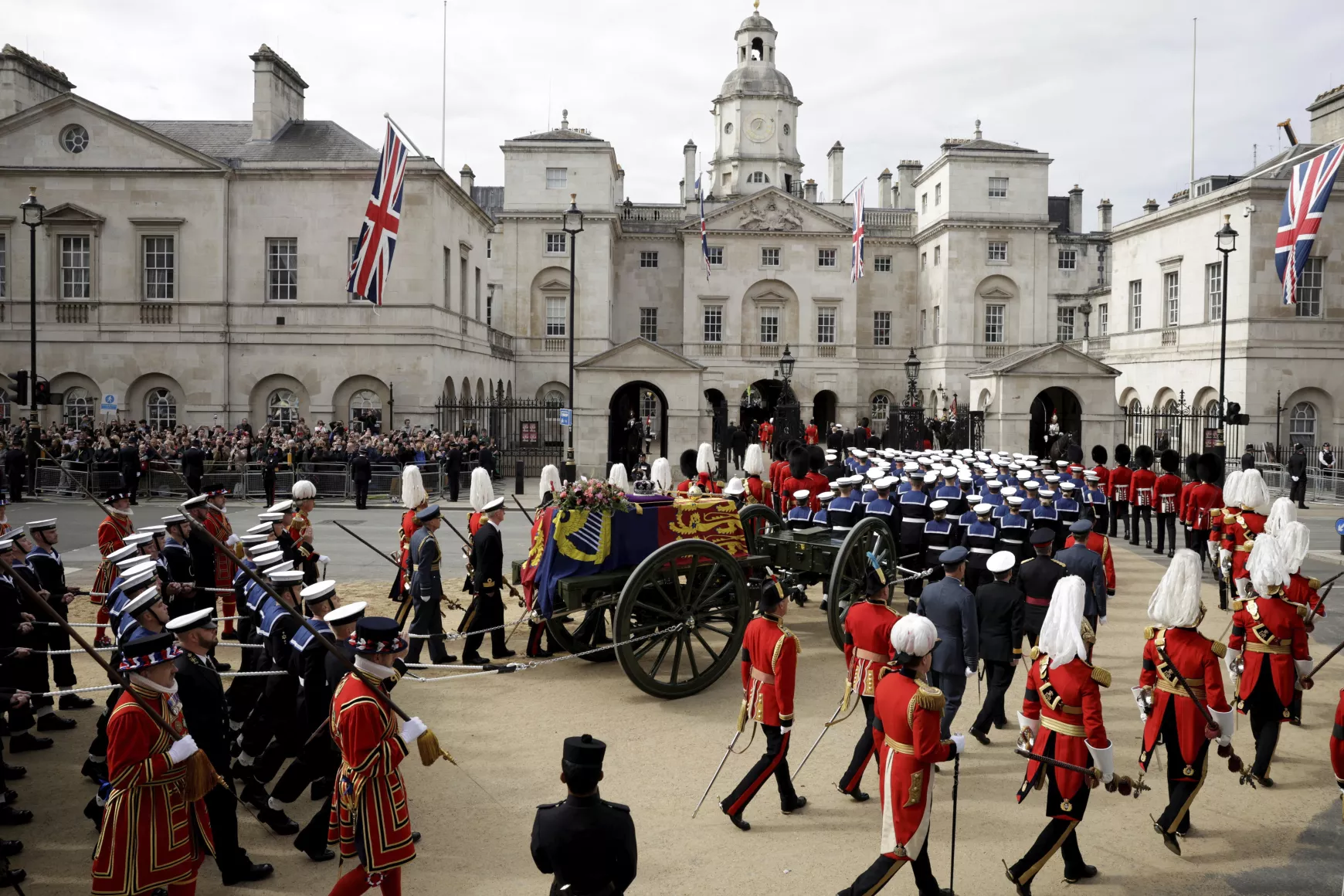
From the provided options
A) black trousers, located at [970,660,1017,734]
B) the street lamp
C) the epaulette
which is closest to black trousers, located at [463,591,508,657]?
black trousers, located at [970,660,1017,734]

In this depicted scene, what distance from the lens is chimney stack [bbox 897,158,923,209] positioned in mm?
58938

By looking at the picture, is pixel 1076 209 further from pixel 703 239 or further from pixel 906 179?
pixel 703 239

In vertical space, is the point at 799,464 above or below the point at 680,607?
above

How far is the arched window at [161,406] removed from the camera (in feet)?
105

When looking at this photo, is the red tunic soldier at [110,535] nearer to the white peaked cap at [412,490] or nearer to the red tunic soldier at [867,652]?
the white peaked cap at [412,490]

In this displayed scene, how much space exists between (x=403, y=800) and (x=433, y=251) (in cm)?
2886

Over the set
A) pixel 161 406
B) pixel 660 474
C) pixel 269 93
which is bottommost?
pixel 660 474

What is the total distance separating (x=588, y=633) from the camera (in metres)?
10.8

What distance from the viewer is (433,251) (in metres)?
32.2

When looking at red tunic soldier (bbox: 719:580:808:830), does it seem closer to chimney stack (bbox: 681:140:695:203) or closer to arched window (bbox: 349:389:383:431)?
arched window (bbox: 349:389:383:431)

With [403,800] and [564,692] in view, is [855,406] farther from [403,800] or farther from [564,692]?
[403,800]

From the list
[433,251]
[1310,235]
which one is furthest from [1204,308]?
[433,251]

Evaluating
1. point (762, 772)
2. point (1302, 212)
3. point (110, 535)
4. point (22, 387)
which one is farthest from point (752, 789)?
point (1302, 212)

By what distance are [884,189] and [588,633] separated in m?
56.4
